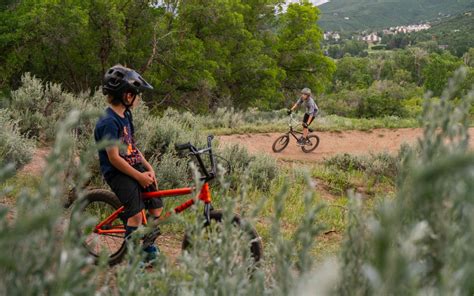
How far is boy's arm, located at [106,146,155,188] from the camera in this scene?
377cm

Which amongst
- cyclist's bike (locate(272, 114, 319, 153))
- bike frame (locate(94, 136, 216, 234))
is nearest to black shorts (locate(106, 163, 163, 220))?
bike frame (locate(94, 136, 216, 234))

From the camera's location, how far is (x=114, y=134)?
12.3 feet

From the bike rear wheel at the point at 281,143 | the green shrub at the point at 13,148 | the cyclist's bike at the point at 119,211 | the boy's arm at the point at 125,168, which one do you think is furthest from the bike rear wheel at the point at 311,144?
the boy's arm at the point at 125,168

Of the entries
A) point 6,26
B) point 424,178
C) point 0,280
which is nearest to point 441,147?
point 424,178

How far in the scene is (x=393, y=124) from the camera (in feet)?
64.3

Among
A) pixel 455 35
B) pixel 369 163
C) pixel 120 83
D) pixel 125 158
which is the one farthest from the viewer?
pixel 455 35

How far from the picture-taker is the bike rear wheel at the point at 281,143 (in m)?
15.0

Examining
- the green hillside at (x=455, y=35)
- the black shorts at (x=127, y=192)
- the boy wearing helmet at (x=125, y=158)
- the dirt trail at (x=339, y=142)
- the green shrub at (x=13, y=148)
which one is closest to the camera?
the boy wearing helmet at (x=125, y=158)

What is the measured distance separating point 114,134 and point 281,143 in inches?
460

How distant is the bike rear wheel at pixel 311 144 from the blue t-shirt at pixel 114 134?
→ 11596mm

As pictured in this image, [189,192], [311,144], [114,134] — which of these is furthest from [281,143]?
[114,134]

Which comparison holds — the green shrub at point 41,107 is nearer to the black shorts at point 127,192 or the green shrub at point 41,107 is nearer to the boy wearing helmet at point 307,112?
the black shorts at point 127,192

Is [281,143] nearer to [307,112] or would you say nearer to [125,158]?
[307,112]

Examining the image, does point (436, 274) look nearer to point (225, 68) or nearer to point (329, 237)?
point (329, 237)
